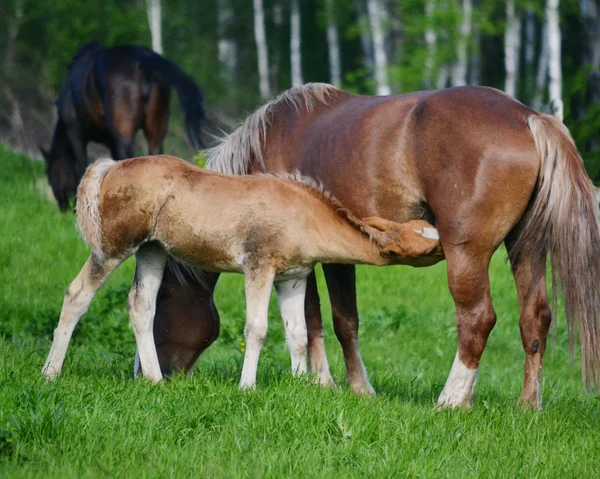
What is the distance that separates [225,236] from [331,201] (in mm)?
658

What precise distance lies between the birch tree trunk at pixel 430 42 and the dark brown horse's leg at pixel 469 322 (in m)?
19.2

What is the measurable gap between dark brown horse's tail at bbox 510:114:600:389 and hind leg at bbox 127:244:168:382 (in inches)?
90.8

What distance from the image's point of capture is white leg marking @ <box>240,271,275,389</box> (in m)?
5.77

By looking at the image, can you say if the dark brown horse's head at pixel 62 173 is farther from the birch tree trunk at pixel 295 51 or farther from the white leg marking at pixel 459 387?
the birch tree trunk at pixel 295 51

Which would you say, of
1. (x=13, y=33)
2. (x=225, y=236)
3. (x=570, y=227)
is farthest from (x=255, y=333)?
(x=13, y=33)

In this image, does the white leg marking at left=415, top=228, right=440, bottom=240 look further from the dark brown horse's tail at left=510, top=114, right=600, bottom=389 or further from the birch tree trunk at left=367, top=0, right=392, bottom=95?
the birch tree trunk at left=367, top=0, right=392, bottom=95

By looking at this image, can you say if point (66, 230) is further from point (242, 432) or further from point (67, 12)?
point (67, 12)

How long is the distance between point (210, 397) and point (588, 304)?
7.54 feet

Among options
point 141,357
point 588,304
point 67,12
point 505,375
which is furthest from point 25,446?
point 67,12

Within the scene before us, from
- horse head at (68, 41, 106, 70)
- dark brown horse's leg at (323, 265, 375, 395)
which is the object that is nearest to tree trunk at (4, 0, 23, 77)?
horse head at (68, 41, 106, 70)

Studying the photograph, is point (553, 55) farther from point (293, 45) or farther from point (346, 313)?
point (293, 45)

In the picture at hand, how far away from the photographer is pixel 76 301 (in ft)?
20.4

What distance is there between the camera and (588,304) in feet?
19.5

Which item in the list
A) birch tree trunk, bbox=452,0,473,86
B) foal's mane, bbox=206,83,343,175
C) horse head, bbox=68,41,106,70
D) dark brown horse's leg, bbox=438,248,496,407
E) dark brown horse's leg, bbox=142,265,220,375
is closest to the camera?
dark brown horse's leg, bbox=438,248,496,407
